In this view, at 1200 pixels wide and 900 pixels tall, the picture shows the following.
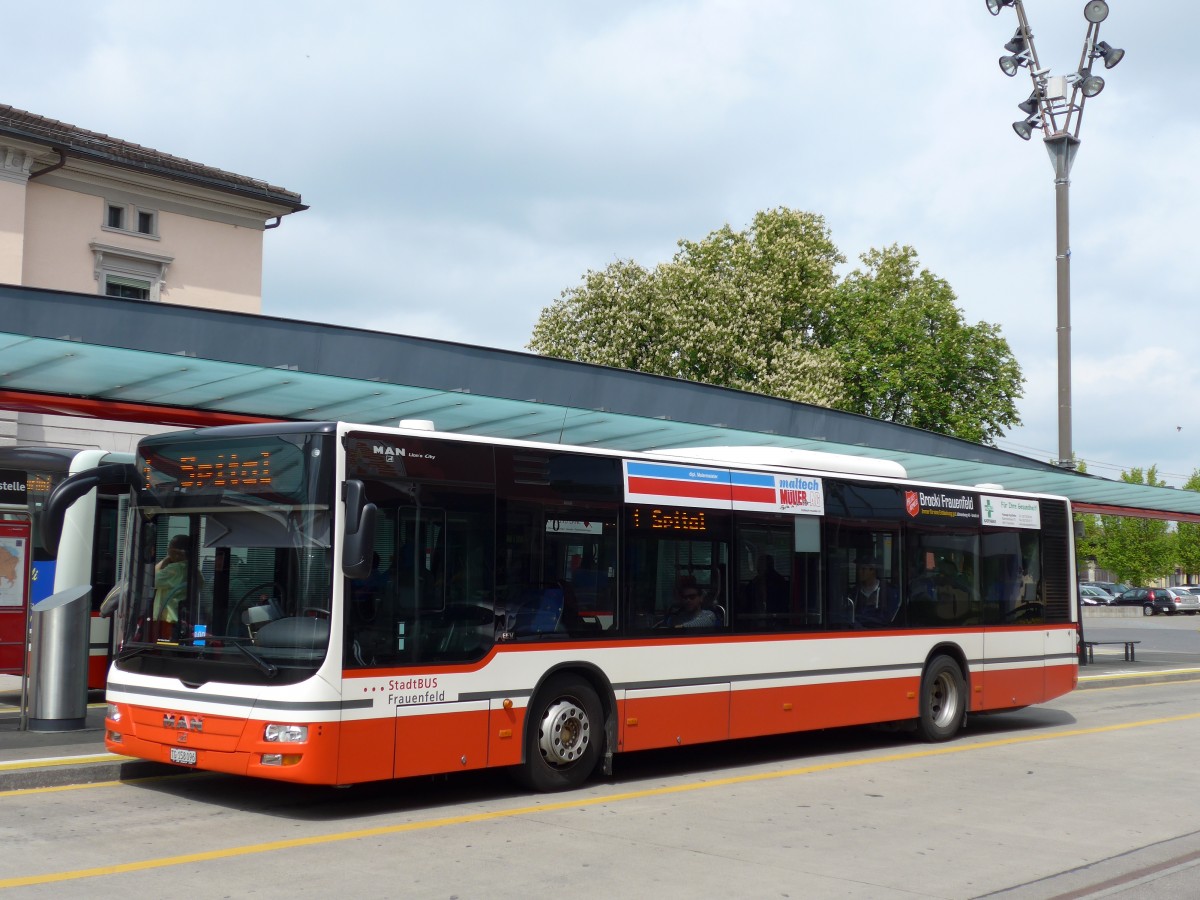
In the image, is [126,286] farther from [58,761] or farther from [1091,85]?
[58,761]

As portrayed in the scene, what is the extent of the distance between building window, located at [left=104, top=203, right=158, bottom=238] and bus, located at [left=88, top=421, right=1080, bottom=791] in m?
24.1

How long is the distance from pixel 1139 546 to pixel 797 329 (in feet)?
135

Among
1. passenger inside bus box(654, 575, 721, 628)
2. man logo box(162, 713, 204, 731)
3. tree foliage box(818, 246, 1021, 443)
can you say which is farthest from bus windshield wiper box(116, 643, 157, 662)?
tree foliage box(818, 246, 1021, 443)

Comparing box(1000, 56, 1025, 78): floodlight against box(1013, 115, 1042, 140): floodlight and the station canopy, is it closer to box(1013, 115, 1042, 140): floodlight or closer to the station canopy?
box(1013, 115, 1042, 140): floodlight

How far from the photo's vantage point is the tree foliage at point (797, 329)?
48875mm

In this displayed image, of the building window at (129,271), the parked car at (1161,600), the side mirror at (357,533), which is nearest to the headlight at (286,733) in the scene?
the side mirror at (357,533)

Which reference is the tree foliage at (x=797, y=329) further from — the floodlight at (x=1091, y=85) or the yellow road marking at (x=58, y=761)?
the yellow road marking at (x=58, y=761)

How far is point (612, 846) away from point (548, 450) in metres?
3.39

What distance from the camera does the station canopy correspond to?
12.8 meters

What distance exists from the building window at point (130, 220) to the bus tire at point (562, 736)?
83.6ft

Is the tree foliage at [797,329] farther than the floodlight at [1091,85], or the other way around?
the tree foliage at [797,329]

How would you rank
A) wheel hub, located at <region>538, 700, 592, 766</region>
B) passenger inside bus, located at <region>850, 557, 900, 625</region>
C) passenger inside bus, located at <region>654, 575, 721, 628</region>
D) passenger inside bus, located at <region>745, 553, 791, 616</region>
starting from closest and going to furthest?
1. wheel hub, located at <region>538, 700, 592, 766</region>
2. passenger inside bus, located at <region>654, 575, 721, 628</region>
3. passenger inside bus, located at <region>745, 553, 791, 616</region>
4. passenger inside bus, located at <region>850, 557, 900, 625</region>

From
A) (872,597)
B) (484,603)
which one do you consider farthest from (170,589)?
(872,597)

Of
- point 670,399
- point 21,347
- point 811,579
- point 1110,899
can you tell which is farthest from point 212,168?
point 1110,899
